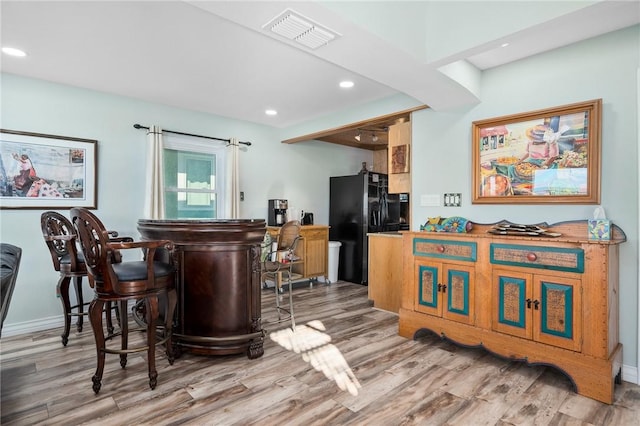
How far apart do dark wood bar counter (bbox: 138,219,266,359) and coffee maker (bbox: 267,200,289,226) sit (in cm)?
270

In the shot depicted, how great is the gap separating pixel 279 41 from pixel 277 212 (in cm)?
337

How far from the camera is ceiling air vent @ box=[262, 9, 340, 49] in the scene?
2039 millimetres

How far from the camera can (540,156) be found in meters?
2.99

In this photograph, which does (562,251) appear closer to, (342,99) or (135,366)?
(342,99)

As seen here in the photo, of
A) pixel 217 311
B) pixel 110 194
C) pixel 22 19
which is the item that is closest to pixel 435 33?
pixel 217 311

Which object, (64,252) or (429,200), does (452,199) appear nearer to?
(429,200)

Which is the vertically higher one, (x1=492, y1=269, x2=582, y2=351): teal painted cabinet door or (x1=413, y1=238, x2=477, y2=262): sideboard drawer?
(x1=413, y1=238, x2=477, y2=262): sideboard drawer

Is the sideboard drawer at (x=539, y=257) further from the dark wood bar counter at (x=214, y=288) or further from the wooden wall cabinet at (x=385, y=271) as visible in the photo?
the dark wood bar counter at (x=214, y=288)

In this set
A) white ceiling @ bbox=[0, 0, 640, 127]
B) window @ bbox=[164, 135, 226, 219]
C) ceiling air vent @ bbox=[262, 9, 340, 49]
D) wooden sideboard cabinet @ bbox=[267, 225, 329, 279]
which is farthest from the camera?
wooden sideboard cabinet @ bbox=[267, 225, 329, 279]

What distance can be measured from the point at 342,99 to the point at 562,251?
282 centimetres

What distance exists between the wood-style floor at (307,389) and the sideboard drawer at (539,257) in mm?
819

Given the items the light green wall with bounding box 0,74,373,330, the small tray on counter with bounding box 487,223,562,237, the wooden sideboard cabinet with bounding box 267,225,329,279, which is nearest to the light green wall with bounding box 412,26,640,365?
the small tray on counter with bounding box 487,223,562,237

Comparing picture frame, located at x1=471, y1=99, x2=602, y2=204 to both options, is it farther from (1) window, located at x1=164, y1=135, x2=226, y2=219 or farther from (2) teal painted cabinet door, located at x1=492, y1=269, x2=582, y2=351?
(1) window, located at x1=164, y1=135, x2=226, y2=219

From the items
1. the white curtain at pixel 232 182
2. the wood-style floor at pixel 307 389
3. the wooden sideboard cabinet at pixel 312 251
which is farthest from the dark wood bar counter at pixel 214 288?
the wooden sideboard cabinet at pixel 312 251
